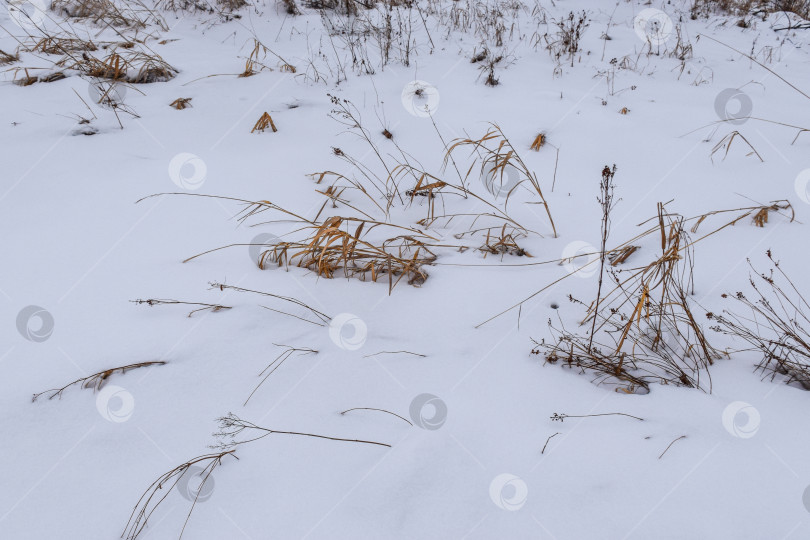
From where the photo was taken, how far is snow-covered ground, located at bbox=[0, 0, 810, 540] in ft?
3.49

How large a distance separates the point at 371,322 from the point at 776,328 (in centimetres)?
134

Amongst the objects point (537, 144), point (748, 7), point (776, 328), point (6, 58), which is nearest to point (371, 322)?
point (776, 328)

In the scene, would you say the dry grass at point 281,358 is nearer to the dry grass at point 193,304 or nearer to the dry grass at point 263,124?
the dry grass at point 193,304

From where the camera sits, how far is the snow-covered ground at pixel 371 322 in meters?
1.06

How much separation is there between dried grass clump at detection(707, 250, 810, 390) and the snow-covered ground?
5 centimetres

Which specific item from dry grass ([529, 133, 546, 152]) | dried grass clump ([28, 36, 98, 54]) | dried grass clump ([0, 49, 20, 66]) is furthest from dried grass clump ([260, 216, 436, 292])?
dried grass clump ([0, 49, 20, 66])

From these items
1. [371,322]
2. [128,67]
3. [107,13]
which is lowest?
[371,322]

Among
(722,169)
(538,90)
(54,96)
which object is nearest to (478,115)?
(538,90)

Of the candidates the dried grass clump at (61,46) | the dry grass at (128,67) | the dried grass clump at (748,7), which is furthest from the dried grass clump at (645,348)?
the dried grass clump at (748,7)

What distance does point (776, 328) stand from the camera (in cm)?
149

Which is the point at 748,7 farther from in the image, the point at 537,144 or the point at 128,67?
the point at 128,67

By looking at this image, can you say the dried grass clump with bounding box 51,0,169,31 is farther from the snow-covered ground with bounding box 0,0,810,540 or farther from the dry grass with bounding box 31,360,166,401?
the dry grass with bounding box 31,360,166,401

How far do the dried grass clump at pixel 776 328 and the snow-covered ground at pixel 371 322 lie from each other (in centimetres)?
5

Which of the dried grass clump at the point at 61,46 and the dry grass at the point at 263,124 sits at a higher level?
the dried grass clump at the point at 61,46
